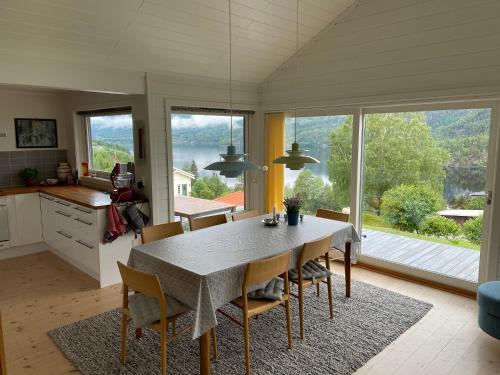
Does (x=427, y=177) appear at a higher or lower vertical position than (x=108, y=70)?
lower

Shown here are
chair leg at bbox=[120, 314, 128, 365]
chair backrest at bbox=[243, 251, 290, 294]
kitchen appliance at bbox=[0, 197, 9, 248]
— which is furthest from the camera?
kitchen appliance at bbox=[0, 197, 9, 248]

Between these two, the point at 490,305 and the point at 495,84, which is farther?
the point at 495,84

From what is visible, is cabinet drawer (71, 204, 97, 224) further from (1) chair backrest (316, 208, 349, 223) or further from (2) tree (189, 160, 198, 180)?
(1) chair backrest (316, 208, 349, 223)

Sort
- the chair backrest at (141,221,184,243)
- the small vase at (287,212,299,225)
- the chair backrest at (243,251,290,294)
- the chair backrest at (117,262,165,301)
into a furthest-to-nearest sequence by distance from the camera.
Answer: the small vase at (287,212,299,225)
the chair backrest at (141,221,184,243)
the chair backrest at (243,251,290,294)
the chair backrest at (117,262,165,301)

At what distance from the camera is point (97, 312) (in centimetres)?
351

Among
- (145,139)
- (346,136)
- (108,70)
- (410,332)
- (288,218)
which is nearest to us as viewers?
(410,332)

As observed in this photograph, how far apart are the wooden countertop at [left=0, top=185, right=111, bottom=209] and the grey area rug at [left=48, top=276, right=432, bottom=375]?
4.11 feet

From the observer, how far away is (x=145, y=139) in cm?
427

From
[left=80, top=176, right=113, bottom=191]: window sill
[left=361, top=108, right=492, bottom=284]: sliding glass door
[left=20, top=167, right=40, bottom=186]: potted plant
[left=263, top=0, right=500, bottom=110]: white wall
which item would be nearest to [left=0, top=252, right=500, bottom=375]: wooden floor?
[left=361, top=108, right=492, bottom=284]: sliding glass door

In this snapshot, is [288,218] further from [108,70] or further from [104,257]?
[108,70]

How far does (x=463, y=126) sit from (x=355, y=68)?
129cm

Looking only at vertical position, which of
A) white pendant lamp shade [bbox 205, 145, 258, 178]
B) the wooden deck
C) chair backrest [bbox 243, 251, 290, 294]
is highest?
white pendant lamp shade [bbox 205, 145, 258, 178]

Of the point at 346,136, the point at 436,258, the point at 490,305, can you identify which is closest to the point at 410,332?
the point at 490,305

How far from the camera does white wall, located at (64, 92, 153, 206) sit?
4.30 meters
